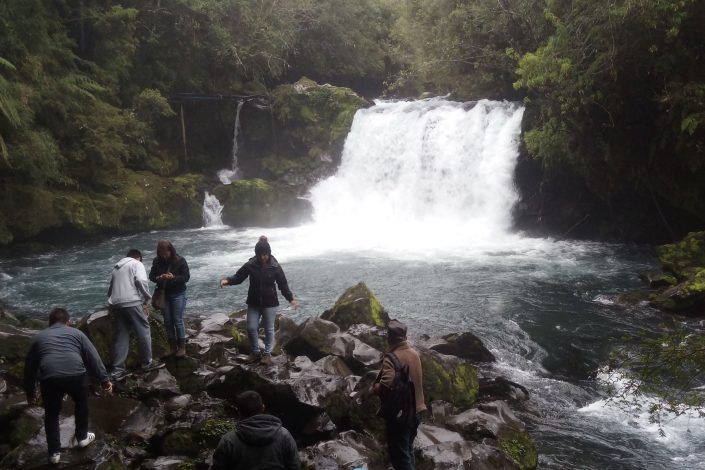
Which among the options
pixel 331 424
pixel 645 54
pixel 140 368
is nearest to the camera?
pixel 331 424

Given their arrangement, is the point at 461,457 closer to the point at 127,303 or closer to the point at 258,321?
the point at 258,321

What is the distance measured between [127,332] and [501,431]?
4798 mm

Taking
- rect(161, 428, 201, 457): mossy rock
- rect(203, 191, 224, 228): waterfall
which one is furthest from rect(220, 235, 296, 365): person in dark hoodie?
rect(203, 191, 224, 228): waterfall

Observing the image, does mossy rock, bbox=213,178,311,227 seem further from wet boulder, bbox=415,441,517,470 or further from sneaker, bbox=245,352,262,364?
wet boulder, bbox=415,441,517,470

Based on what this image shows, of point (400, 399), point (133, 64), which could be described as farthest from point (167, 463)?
point (133, 64)

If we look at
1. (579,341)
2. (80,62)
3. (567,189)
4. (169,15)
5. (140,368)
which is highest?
(169,15)

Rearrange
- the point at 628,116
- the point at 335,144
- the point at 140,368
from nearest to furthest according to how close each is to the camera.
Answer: the point at 140,368
the point at 628,116
the point at 335,144

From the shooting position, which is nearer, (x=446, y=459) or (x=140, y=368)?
(x=446, y=459)

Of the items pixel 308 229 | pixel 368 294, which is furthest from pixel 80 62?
pixel 368 294

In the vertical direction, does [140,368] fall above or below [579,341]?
above

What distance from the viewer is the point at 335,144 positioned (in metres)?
26.6

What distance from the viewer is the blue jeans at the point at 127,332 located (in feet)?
23.2

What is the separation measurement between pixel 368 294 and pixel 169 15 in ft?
64.1

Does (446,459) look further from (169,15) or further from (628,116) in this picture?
(169,15)
